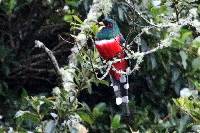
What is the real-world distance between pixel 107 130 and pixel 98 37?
1545 millimetres

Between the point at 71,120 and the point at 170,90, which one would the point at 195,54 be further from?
the point at 71,120

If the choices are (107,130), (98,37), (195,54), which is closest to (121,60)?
(98,37)

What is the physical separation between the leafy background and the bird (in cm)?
81

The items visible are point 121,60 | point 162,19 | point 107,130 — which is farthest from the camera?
point 107,130

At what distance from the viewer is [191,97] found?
2.92 m

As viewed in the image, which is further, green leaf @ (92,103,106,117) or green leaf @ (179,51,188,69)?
green leaf @ (92,103,106,117)

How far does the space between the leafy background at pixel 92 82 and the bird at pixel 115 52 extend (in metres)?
0.81

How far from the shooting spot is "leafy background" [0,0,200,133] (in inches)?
126

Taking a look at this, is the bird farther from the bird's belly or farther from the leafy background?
the leafy background

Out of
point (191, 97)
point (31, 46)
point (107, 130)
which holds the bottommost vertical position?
point (107, 130)

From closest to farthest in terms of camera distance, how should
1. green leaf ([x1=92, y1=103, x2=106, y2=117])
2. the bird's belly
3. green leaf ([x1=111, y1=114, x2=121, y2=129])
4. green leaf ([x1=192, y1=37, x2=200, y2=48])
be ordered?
1. the bird's belly
2. green leaf ([x1=192, y1=37, x2=200, y2=48])
3. green leaf ([x1=111, y1=114, x2=121, y2=129])
4. green leaf ([x1=92, y1=103, x2=106, y2=117])

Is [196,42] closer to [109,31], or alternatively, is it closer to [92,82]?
[92,82]

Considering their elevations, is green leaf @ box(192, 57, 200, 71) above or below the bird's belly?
below

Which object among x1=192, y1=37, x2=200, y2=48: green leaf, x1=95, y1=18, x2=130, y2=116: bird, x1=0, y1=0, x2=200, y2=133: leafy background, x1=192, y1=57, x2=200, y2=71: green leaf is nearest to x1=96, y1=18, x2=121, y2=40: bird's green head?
x1=95, y1=18, x2=130, y2=116: bird
